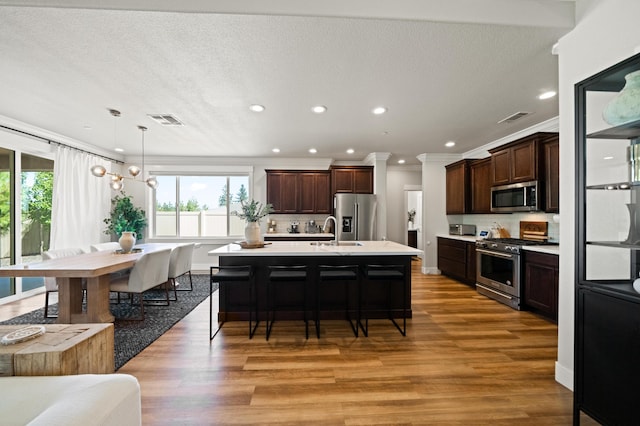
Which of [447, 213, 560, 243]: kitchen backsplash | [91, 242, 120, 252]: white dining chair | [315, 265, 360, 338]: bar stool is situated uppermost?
[447, 213, 560, 243]: kitchen backsplash

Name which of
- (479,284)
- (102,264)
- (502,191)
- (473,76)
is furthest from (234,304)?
(502,191)

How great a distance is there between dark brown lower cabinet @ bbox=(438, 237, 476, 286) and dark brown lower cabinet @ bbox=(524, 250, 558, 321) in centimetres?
120

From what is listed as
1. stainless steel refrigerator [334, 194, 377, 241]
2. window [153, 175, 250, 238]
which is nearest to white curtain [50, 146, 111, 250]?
window [153, 175, 250, 238]

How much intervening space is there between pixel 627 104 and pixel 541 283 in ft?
9.18

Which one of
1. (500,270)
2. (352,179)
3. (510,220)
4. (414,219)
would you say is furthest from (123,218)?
(414,219)

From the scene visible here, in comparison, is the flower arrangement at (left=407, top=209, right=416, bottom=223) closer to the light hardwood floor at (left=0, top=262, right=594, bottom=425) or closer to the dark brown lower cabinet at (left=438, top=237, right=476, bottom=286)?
the dark brown lower cabinet at (left=438, top=237, right=476, bottom=286)

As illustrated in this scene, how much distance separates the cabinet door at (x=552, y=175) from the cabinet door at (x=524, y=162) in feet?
0.46

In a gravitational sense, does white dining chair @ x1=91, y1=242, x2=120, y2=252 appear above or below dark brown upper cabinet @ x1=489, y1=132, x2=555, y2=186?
below

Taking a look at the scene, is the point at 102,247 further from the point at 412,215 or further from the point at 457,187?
the point at 412,215

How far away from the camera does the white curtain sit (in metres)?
4.88

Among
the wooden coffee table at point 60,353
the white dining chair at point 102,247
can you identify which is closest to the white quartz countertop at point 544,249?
the wooden coffee table at point 60,353

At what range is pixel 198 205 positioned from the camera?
6.80 metres

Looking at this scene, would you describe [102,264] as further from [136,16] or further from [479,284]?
[479,284]

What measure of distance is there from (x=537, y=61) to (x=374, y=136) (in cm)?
256
